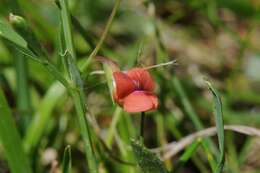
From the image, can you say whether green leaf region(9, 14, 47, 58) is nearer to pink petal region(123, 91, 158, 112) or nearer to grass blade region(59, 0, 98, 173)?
grass blade region(59, 0, 98, 173)

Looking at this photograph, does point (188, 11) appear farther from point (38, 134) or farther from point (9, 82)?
point (38, 134)

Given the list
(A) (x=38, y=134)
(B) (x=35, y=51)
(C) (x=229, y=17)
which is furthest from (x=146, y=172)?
(C) (x=229, y=17)

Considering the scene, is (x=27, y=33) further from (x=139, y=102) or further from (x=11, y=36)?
(x=139, y=102)

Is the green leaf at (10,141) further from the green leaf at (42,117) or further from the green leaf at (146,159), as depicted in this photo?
the green leaf at (42,117)

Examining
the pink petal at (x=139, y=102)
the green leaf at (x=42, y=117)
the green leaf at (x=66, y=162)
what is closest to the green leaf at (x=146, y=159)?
the pink petal at (x=139, y=102)

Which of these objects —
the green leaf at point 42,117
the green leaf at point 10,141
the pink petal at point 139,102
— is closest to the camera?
the pink petal at point 139,102
